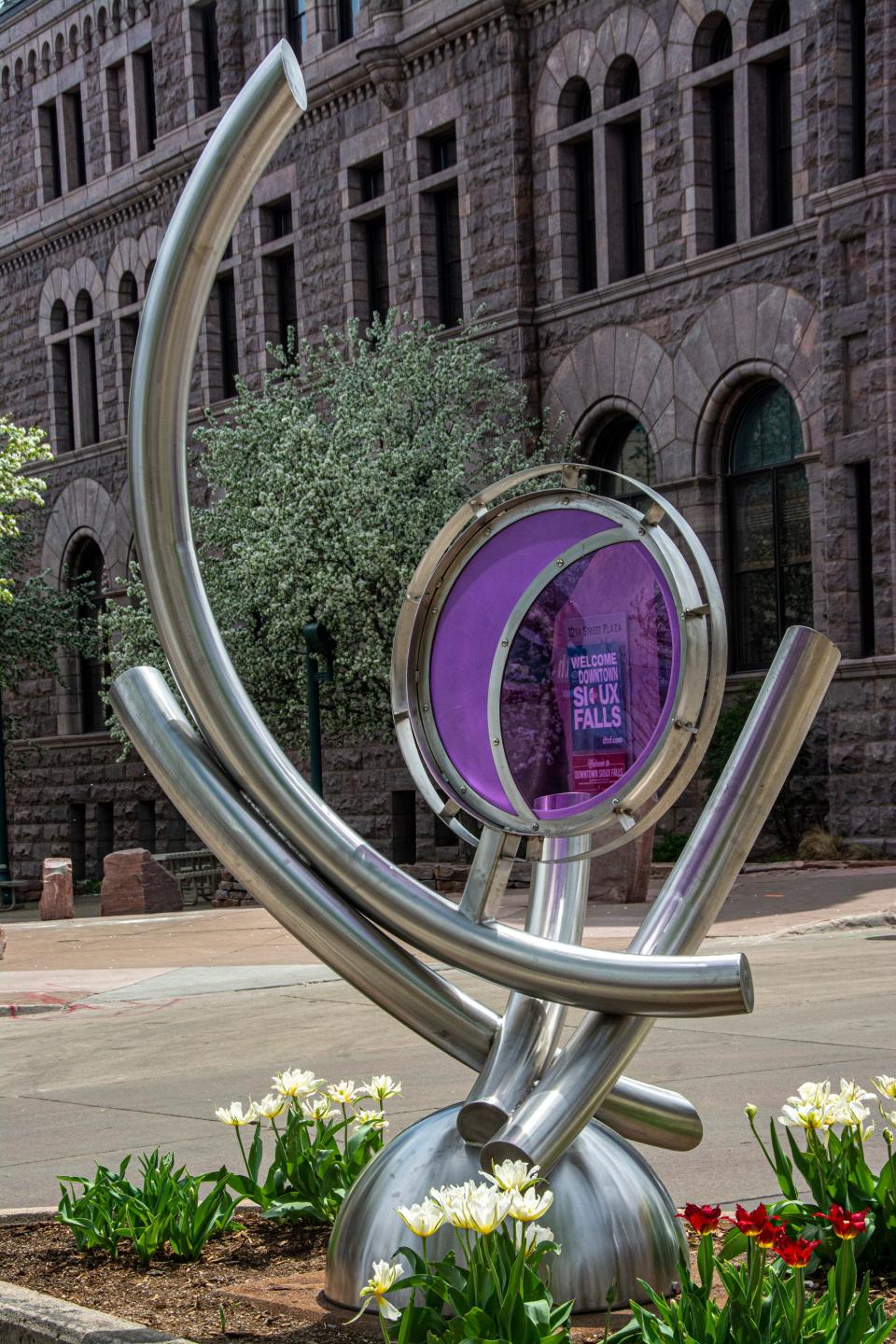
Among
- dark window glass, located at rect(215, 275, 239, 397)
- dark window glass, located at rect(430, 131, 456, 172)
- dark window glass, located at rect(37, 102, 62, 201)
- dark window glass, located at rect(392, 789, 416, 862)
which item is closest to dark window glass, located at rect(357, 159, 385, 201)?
dark window glass, located at rect(430, 131, 456, 172)

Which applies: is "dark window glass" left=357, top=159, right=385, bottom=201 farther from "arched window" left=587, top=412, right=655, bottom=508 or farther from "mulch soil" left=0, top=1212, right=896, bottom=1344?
"mulch soil" left=0, top=1212, right=896, bottom=1344

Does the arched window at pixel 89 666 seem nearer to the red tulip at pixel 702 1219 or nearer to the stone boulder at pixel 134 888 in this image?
the stone boulder at pixel 134 888

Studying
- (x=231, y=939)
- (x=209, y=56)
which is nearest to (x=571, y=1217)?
(x=231, y=939)

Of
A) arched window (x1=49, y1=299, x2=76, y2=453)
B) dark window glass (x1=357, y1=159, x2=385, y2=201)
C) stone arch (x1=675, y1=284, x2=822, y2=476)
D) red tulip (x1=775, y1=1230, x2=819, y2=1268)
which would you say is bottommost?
red tulip (x1=775, y1=1230, x2=819, y2=1268)

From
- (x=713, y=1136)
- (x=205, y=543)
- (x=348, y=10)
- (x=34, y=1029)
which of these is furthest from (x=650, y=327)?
(x=713, y=1136)

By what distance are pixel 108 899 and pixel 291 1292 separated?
69.6 ft

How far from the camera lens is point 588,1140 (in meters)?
4.70

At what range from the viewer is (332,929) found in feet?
15.8

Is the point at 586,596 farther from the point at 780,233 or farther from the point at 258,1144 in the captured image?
the point at 780,233

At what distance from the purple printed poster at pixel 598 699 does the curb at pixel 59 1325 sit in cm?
169

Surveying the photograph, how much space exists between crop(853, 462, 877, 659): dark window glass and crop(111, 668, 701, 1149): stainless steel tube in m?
18.9

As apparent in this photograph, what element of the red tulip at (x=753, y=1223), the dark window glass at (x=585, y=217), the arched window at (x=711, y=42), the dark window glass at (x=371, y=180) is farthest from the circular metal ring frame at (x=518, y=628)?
the dark window glass at (x=371, y=180)

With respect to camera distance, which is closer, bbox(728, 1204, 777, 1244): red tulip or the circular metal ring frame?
bbox(728, 1204, 777, 1244): red tulip

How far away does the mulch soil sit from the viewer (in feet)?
14.4
